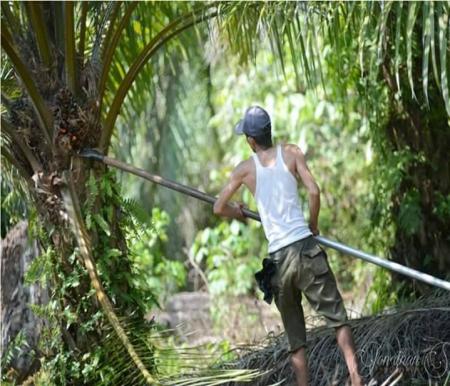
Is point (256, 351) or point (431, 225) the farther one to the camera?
point (431, 225)

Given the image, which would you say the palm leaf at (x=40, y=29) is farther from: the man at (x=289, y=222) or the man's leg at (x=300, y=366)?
the man's leg at (x=300, y=366)

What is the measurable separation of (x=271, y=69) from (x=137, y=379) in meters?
6.27

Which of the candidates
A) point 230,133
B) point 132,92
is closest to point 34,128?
point 132,92

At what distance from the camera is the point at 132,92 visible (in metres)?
8.17

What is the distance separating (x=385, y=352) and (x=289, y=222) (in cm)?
108

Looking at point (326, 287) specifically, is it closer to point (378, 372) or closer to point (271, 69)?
point (378, 372)

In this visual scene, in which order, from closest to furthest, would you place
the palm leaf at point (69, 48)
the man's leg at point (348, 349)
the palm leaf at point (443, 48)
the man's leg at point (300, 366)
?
the palm leaf at point (443, 48)
the man's leg at point (348, 349)
the man's leg at point (300, 366)
the palm leaf at point (69, 48)

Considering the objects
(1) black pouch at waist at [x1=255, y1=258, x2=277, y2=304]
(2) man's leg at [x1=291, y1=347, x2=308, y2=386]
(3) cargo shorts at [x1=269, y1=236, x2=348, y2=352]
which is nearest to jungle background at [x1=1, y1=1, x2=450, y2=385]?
(2) man's leg at [x1=291, y1=347, x2=308, y2=386]

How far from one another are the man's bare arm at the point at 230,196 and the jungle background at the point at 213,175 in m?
0.78

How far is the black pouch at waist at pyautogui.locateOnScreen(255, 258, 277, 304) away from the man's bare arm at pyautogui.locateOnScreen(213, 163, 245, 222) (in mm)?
307

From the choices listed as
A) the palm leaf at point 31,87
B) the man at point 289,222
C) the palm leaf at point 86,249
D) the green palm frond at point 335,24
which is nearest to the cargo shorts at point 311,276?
the man at point 289,222

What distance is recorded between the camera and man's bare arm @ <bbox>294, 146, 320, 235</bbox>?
5.03m

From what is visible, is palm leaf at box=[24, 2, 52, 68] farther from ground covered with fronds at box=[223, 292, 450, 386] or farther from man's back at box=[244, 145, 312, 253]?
ground covered with fronds at box=[223, 292, 450, 386]

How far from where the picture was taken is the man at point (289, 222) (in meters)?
5.07
